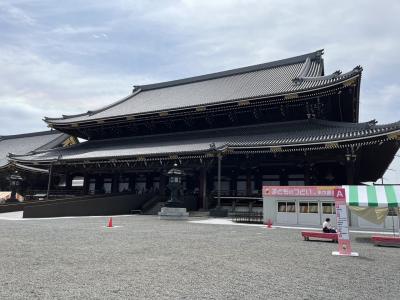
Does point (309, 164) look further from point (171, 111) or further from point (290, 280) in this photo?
point (290, 280)

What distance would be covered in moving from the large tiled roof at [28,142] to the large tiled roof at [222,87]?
895cm

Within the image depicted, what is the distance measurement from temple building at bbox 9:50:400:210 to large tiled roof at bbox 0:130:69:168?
8482 millimetres

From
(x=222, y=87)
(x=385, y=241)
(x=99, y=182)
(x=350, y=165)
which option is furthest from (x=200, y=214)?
(x=222, y=87)

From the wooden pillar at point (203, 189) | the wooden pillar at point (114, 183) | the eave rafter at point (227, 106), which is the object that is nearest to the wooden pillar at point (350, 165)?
the eave rafter at point (227, 106)

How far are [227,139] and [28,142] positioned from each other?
117 feet

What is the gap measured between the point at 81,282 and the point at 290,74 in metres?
29.4

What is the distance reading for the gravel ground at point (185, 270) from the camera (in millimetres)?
5363

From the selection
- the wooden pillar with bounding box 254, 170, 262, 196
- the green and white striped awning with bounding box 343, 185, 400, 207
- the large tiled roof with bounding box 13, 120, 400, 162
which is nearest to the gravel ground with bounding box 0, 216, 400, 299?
the green and white striped awning with bounding box 343, 185, 400, 207

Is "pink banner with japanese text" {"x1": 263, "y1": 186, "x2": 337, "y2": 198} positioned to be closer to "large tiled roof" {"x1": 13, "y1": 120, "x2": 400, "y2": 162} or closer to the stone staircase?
"large tiled roof" {"x1": 13, "y1": 120, "x2": 400, "y2": 162}

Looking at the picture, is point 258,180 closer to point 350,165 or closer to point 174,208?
point 350,165

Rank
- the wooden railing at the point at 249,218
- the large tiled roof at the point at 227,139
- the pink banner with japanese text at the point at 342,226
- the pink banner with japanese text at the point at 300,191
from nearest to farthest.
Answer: the pink banner with japanese text at the point at 342,226 → the pink banner with japanese text at the point at 300,191 → the wooden railing at the point at 249,218 → the large tiled roof at the point at 227,139

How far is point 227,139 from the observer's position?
26.1 meters

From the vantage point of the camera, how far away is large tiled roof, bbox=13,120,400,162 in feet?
69.2

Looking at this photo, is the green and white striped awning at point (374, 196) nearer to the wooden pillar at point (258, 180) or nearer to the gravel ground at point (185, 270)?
the gravel ground at point (185, 270)
